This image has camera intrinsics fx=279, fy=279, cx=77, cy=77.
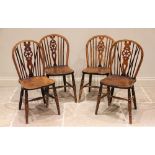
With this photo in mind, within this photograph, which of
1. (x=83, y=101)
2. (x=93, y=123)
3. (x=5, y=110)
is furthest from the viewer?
(x=83, y=101)

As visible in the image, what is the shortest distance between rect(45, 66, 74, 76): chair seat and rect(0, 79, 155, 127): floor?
1.36 feet

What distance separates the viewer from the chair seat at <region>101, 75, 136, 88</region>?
2.96 m

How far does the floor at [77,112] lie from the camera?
302 centimetres

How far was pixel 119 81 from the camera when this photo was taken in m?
3.06

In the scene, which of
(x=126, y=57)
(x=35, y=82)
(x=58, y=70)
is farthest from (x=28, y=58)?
(x=126, y=57)

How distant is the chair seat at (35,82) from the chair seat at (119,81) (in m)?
0.60

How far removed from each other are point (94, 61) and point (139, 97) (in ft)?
2.56

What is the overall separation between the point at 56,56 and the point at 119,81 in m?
1.12

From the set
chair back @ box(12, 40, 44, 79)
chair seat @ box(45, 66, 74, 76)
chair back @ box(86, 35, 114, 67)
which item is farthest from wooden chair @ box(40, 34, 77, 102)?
chair back @ box(86, 35, 114, 67)

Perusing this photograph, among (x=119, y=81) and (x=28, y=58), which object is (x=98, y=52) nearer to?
(x=119, y=81)

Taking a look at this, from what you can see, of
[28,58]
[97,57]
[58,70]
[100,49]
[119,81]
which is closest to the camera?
[119,81]

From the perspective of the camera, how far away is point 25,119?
3.06m
